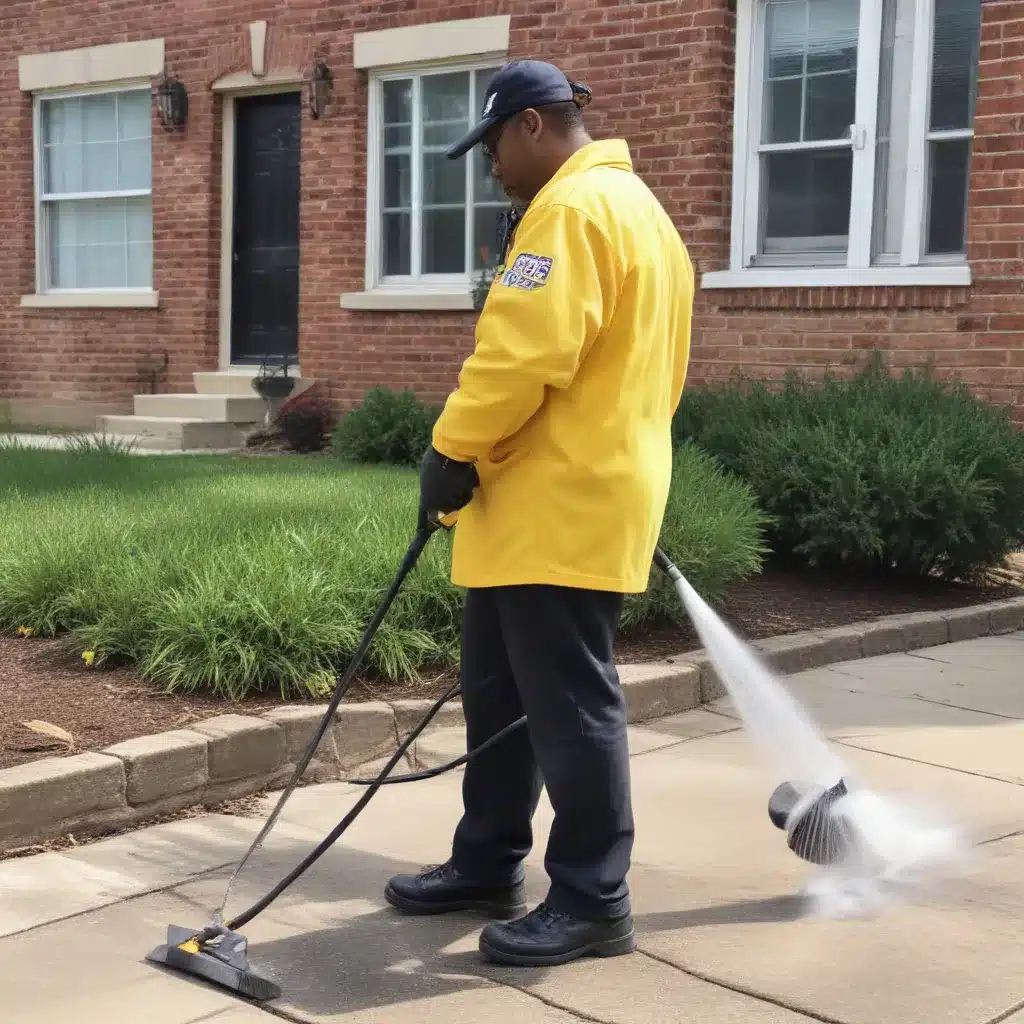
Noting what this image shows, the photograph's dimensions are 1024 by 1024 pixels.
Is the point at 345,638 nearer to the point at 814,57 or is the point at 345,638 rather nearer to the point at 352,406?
the point at 814,57

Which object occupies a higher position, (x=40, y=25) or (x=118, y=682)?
(x=40, y=25)

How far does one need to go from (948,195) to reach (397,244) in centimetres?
497

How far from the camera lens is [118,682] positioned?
5.50m

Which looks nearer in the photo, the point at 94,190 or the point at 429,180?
the point at 429,180

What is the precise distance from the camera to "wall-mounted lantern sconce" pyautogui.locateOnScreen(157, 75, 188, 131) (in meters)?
13.9

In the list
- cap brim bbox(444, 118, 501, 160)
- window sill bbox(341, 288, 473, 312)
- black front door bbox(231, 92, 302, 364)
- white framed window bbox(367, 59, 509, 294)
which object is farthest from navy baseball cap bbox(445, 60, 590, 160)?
black front door bbox(231, 92, 302, 364)

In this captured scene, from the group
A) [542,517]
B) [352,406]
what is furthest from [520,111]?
[352,406]

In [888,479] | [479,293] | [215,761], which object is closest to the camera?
[215,761]

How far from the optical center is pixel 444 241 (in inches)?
515

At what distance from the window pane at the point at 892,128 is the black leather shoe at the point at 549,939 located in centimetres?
779

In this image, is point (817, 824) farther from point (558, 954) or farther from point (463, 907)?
point (463, 907)

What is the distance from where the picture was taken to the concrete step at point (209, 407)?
43.9 ft

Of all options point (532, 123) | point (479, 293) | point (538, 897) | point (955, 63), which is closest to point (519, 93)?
point (532, 123)

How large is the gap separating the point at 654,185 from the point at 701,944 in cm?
847
